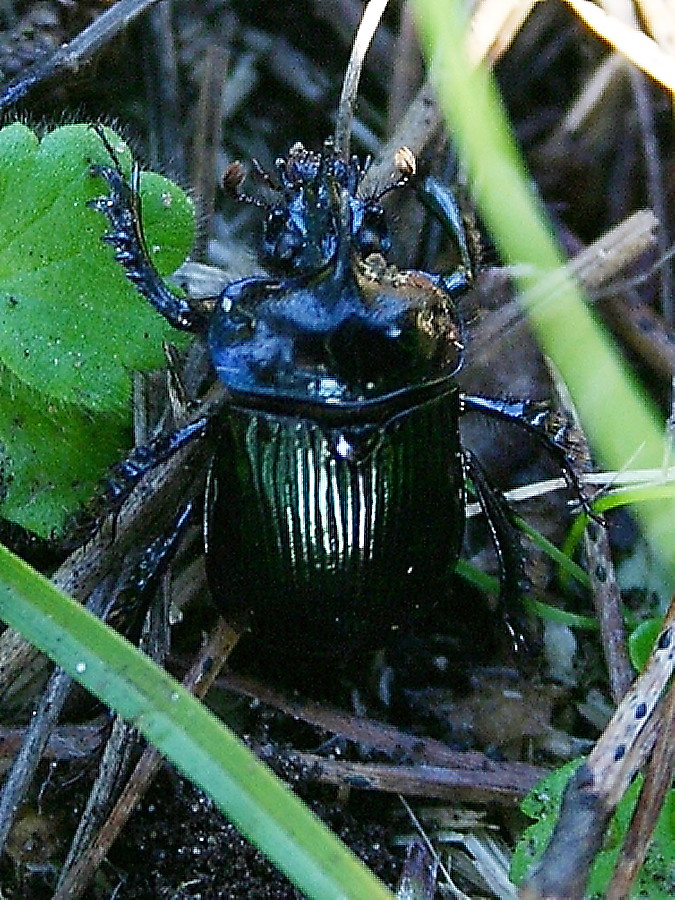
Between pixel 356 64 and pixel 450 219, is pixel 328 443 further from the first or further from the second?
pixel 356 64

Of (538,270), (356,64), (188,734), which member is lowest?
(188,734)

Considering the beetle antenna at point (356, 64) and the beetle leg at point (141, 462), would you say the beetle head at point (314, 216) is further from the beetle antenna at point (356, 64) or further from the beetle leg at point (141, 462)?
the beetle leg at point (141, 462)

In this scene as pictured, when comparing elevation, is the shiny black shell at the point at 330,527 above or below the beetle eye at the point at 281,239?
below

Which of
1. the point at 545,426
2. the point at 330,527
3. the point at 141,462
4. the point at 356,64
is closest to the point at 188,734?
the point at 330,527

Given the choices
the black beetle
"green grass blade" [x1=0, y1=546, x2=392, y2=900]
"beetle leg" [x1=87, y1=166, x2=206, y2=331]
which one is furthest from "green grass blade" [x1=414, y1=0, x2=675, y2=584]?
"green grass blade" [x1=0, y1=546, x2=392, y2=900]

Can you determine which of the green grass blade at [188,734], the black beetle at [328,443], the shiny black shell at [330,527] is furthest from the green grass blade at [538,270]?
the green grass blade at [188,734]

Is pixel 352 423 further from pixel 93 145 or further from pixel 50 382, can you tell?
pixel 93 145
